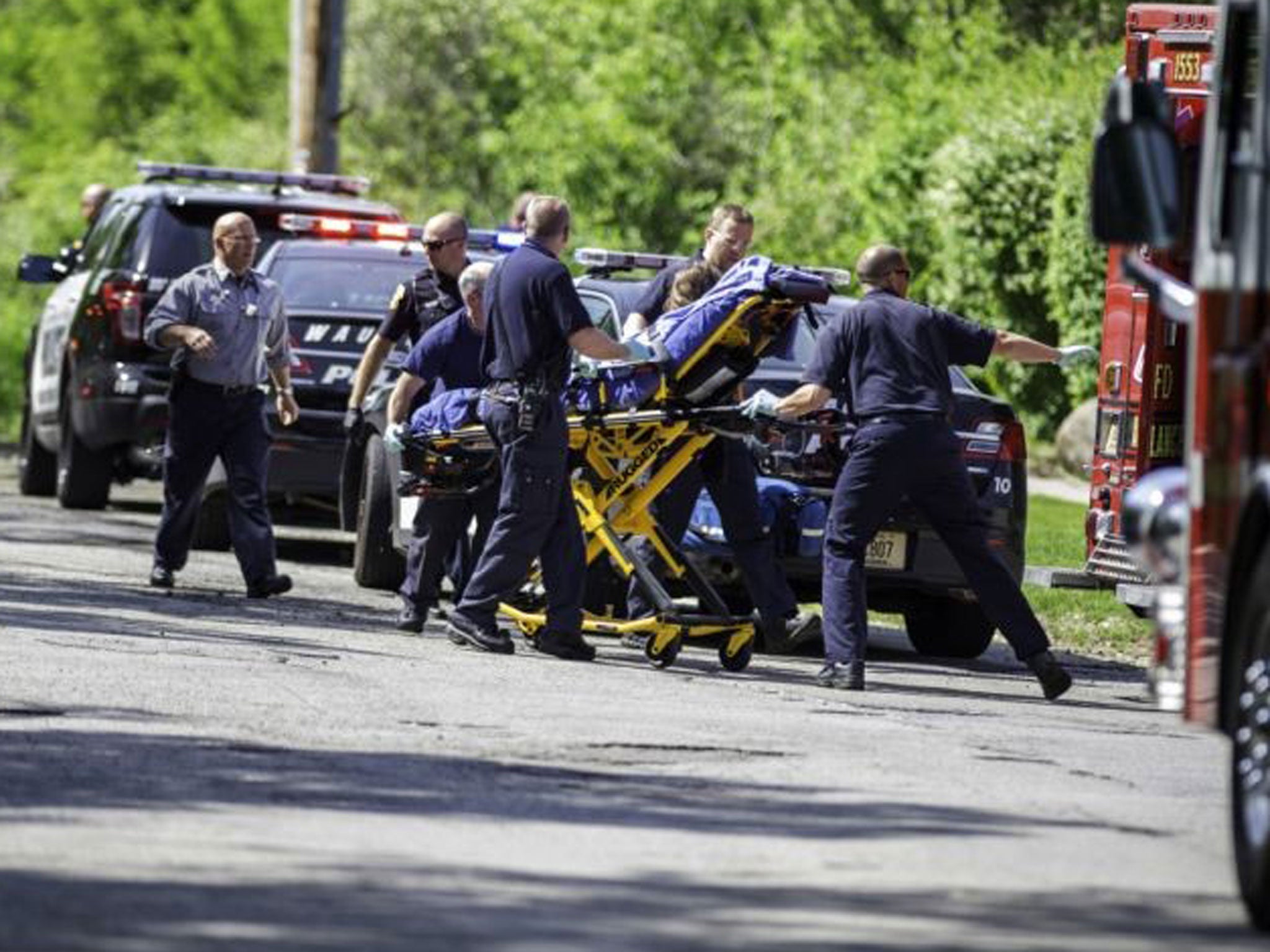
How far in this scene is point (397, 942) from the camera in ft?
24.5

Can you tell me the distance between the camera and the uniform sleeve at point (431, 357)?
1566 centimetres

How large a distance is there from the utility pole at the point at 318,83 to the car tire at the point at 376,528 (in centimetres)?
1120

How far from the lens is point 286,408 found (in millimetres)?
17578

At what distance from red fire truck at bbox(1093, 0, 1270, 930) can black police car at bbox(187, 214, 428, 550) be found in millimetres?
10254

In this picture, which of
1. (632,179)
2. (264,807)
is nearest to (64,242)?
(632,179)

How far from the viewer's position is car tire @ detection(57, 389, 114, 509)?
73.5 ft

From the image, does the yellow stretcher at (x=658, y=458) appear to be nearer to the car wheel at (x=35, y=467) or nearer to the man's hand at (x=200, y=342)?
the man's hand at (x=200, y=342)

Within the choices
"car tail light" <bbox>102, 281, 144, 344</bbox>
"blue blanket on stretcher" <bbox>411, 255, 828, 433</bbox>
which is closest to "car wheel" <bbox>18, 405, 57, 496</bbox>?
"car tail light" <bbox>102, 281, 144, 344</bbox>

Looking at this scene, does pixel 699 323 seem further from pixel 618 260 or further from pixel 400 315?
pixel 400 315

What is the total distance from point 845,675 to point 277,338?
432cm

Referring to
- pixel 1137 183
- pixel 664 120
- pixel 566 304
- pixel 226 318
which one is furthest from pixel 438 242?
pixel 664 120

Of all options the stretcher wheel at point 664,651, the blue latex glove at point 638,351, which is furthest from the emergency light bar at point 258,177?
the blue latex glove at point 638,351

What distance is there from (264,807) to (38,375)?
587 inches

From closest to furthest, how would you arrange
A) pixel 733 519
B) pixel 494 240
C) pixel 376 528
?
pixel 733 519 < pixel 376 528 < pixel 494 240
